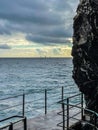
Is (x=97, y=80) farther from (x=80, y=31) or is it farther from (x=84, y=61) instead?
(x=80, y=31)

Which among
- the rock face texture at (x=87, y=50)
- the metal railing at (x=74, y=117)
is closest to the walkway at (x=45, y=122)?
the metal railing at (x=74, y=117)

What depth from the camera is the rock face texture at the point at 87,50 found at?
42.7 feet

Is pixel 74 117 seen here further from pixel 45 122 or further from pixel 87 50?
pixel 87 50

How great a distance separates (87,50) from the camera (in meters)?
13.2

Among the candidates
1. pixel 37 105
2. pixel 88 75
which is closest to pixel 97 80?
pixel 88 75

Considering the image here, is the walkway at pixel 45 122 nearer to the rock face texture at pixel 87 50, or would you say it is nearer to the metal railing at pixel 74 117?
the metal railing at pixel 74 117

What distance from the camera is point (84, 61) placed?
531 inches

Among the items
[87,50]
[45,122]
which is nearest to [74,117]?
[45,122]

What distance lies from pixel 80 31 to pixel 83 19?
45cm

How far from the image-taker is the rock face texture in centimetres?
1300

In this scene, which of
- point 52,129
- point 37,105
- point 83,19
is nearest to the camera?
point 52,129

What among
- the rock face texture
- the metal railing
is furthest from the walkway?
the rock face texture

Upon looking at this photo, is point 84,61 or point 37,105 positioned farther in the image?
point 37,105

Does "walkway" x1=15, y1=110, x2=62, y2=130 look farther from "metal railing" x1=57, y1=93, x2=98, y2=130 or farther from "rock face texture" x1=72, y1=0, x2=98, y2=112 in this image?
"rock face texture" x1=72, y1=0, x2=98, y2=112
